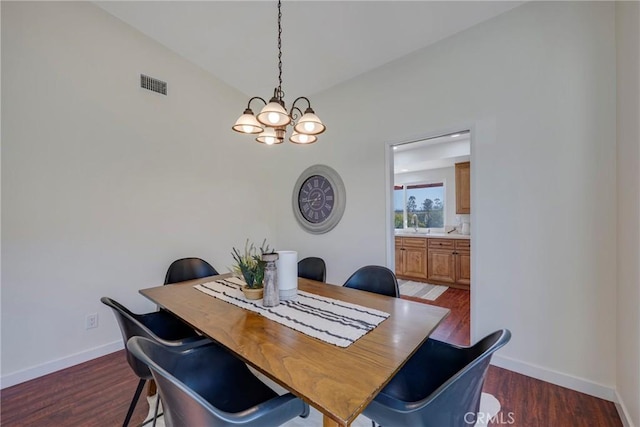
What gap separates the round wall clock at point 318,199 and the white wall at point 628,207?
2268mm

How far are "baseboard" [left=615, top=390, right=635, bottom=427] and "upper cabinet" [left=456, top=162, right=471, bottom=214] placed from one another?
311cm

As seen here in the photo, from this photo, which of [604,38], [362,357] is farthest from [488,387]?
[604,38]

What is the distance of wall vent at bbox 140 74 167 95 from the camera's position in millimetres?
2723

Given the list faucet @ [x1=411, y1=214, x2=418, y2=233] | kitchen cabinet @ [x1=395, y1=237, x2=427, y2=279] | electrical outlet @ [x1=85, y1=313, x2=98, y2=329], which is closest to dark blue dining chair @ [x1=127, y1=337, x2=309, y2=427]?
electrical outlet @ [x1=85, y1=313, x2=98, y2=329]

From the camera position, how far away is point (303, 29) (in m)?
2.47

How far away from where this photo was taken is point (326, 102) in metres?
3.43

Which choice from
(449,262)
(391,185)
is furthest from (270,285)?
(449,262)

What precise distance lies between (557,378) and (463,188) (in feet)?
10.3

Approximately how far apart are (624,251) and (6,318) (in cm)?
435

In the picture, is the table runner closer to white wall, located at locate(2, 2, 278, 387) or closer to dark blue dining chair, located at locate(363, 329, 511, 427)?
dark blue dining chair, located at locate(363, 329, 511, 427)

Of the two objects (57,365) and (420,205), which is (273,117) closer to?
(57,365)

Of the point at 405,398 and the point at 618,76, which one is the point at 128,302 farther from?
the point at 618,76

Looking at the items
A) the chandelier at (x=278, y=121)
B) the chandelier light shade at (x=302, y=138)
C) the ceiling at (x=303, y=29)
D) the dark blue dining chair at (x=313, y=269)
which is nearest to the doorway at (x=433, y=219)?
the dark blue dining chair at (x=313, y=269)

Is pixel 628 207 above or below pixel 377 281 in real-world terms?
above
